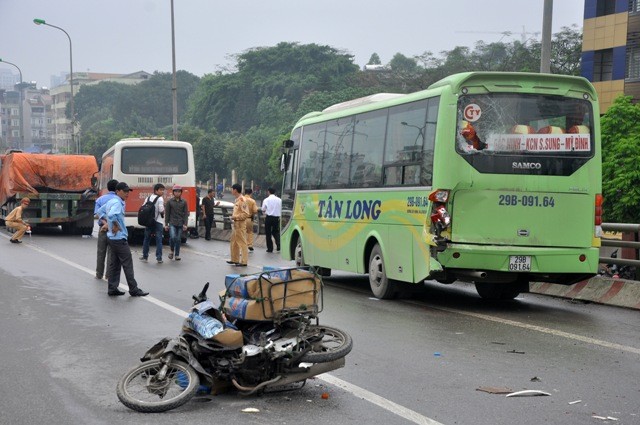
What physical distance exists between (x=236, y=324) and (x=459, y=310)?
586 centimetres

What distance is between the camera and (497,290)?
46.3ft

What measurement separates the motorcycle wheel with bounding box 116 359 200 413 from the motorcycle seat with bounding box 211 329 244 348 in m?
0.30

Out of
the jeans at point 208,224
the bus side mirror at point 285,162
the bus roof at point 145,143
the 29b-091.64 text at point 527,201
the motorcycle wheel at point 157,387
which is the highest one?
the bus roof at point 145,143

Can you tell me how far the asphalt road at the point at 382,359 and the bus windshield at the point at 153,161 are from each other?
43.1 feet

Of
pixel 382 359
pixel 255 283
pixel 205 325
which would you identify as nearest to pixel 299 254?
pixel 382 359

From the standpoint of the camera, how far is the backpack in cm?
2080

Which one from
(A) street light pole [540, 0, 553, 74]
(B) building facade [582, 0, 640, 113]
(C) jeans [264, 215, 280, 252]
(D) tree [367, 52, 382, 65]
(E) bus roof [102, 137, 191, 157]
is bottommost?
(C) jeans [264, 215, 280, 252]

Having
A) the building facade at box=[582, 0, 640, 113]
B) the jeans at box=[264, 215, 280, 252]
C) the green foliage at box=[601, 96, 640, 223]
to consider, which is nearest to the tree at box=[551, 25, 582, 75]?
the building facade at box=[582, 0, 640, 113]

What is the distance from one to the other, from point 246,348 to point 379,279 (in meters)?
7.18

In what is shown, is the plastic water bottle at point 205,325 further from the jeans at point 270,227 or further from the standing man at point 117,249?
the jeans at point 270,227

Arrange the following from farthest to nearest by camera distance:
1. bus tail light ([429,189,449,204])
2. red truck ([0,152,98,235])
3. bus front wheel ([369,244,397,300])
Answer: red truck ([0,152,98,235]) → bus front wheel ([369,244,397,300]) → bus tail light ([429,189,449,204])

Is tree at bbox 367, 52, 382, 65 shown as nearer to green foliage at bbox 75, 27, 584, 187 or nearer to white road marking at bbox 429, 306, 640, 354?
green foliage at bbox 75, 27, 584, 187

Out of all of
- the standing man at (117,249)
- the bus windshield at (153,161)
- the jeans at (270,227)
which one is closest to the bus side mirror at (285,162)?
the standing man at (117,249)

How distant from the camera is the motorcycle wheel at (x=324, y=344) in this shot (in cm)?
716
